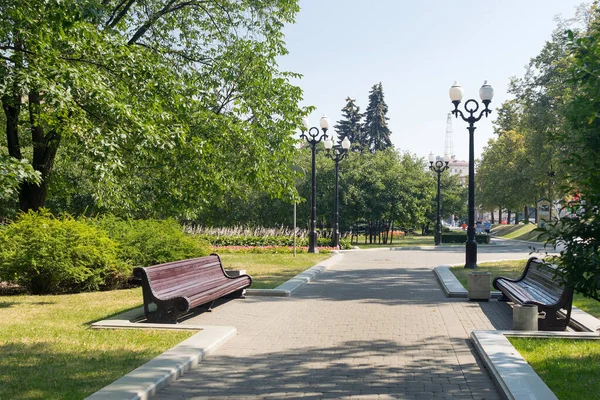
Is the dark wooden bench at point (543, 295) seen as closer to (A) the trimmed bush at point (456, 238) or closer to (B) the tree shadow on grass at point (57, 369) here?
(B) the tree shadow on grass at point (57, 369)

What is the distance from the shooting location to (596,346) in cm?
737

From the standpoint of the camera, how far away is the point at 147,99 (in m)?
13.4

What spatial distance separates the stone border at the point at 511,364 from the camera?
17.1 feet

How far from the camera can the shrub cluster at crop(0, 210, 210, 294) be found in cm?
1193

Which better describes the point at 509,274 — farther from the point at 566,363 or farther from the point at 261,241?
the point at 261,241

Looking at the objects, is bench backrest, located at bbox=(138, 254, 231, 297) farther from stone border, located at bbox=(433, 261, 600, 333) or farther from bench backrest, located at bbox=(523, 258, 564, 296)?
bench backrest, located at bbox=(523, 258, 564, 296)

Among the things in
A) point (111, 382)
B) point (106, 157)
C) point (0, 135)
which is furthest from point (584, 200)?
point (0, 135)

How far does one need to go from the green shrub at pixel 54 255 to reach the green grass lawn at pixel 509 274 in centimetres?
835

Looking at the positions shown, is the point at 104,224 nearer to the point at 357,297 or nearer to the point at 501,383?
the point at 357,297

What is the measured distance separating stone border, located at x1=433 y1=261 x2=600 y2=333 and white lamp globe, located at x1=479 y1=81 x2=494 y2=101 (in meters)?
5.45

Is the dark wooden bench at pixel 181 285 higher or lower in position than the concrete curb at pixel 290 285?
higher

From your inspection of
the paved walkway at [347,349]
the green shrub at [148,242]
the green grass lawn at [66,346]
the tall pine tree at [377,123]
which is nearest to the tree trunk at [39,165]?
the green shrub at [148,242]

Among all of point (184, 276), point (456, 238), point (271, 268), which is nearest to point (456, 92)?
point (271, 268)

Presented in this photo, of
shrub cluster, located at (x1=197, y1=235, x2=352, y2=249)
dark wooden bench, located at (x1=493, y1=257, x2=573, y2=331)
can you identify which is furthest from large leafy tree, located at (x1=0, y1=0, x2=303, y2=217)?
shrub cluster, located at (x1=197, y1=235, x2=352, y2=249)
